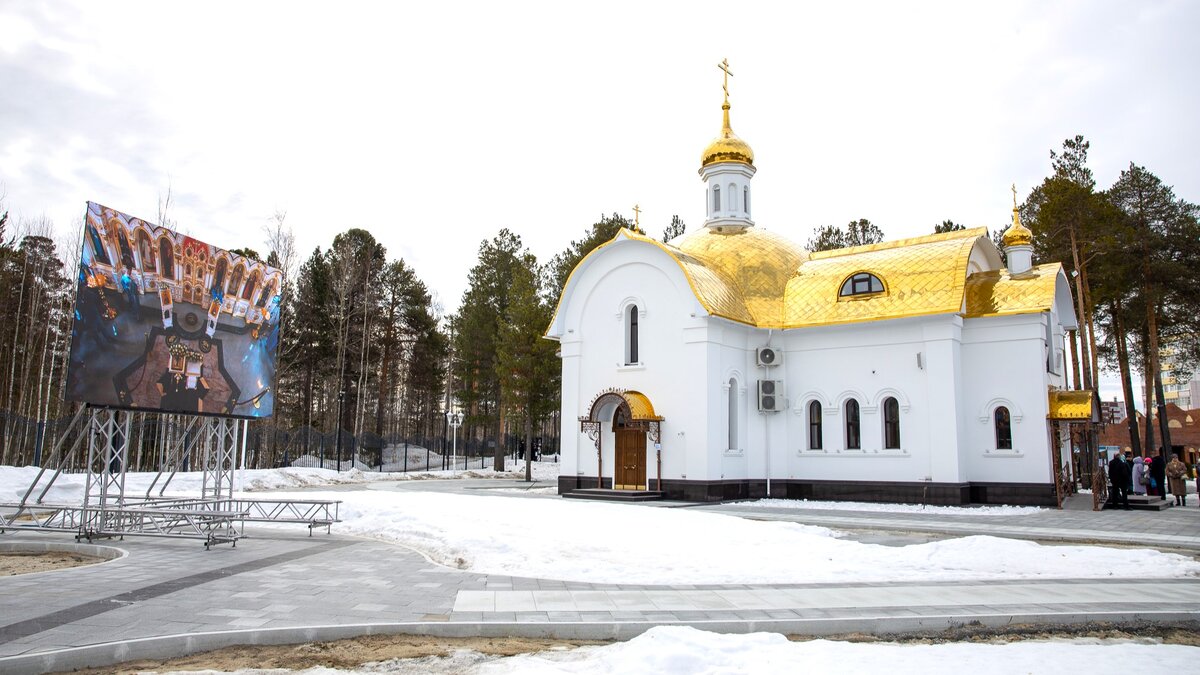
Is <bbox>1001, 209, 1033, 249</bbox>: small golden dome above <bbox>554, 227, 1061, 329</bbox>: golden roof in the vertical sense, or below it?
above

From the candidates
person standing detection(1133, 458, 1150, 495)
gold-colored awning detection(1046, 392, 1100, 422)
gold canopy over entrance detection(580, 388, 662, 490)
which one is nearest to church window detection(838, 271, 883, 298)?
gold-colored awning detection(1046, 392, 1100, 422)

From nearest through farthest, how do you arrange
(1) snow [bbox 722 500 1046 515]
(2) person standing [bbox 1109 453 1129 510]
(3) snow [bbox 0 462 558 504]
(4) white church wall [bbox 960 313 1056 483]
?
(3) snow [bbox 0 462 558 504]
(1) snow [bbox 722 500 1046 515]
(2) person standing [bbox 1109 453 1129 510]
(4) white church wall [bbox 960 313 1056 483]

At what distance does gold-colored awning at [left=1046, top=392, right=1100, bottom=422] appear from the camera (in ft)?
63.3

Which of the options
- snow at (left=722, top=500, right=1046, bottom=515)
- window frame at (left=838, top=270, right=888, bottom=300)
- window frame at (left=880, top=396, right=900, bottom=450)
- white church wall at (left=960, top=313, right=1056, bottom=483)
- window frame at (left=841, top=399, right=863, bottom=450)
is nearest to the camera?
snow at (left=722, top=500, right=1046, bottom=515)

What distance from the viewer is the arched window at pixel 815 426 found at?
74.3 feet

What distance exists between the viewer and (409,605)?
7.20m

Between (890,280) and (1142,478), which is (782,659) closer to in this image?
(890,280)

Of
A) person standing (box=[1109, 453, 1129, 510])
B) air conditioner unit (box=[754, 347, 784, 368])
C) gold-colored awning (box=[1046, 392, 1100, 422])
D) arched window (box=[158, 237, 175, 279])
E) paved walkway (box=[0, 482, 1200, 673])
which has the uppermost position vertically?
arched window (box=[158, 237, 175, 279])

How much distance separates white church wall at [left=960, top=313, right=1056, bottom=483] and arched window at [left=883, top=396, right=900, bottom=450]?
1656 mm

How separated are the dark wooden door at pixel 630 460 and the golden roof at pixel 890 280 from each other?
551 cm

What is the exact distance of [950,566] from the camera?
977 centimetres

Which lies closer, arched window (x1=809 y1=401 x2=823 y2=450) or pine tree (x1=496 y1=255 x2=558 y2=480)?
arched window (x1=809 y1=401 x2=823 y2=450)

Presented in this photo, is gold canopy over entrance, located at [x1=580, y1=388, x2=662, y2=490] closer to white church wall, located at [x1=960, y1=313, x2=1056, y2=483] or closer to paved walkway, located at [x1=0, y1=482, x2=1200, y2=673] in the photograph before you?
white church wall, located at [x1=960, y1=313, x2=1056, y2=483]

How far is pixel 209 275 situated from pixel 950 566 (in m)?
11.7
